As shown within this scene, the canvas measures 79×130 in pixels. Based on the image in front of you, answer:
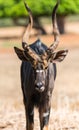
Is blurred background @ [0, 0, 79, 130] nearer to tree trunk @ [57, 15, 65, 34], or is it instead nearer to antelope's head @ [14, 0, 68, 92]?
tree trunk @ [57, 15, 65, 34]

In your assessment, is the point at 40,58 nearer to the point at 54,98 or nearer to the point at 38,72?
the point at 38,72

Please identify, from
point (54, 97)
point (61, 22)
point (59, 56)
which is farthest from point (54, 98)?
point (61, 22)

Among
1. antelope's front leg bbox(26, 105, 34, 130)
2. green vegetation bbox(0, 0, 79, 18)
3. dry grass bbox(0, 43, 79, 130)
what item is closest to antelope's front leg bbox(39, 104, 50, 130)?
antelope's front leg bbox(26, 105, 34, 130)

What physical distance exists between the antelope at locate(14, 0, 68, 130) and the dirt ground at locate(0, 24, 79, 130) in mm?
2207

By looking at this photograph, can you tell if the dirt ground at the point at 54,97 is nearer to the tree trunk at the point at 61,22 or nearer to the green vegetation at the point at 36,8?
the green vegetation at the point at 36,8

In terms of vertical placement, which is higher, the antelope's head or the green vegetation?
the green vegetation

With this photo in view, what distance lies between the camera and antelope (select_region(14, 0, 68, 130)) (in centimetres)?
804

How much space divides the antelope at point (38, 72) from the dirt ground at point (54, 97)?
7.24ft

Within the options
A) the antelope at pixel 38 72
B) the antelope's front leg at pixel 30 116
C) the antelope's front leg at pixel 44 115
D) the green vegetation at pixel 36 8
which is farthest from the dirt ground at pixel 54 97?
the green vegetation at pixel 36 8

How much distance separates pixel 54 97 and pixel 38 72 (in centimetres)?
827

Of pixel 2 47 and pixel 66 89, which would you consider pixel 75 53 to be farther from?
pixel 66 89

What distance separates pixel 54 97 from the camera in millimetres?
16203

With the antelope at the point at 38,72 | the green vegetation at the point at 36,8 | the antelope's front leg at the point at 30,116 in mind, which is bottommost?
the antelope's front leg at the point at 30,116

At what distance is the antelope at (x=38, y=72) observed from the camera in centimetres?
804
